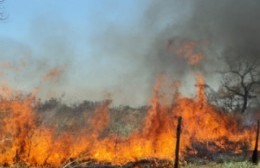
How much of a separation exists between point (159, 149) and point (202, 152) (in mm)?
4762

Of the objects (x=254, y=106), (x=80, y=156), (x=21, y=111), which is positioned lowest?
(x=80, y=156)

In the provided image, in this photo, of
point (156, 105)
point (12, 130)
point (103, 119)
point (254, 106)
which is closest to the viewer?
point (12, 130)

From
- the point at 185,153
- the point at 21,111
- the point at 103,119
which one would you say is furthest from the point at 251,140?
A: the point at 21,111

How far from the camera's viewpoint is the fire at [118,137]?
31094 millimetres

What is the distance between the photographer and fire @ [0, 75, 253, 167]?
31094 millimetres

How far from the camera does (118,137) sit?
36.2 meters

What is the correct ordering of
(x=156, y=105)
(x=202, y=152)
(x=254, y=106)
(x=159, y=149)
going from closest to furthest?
1. (x=159, y=149)
2. (x=202, y=152)
3. (x=156, y=105)
4. (x=254, y=106)

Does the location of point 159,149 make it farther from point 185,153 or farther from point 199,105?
point 199,105

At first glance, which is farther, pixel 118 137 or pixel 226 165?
pixel 118 137

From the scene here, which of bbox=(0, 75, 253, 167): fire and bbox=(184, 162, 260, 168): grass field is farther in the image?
bbox=(184, 162, 260, 168): grass field

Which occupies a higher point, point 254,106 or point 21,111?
point 254,106

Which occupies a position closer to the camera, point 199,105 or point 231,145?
point 231,145

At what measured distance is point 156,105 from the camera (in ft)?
132

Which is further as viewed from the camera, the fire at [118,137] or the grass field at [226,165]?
the grass field at [226,165]
